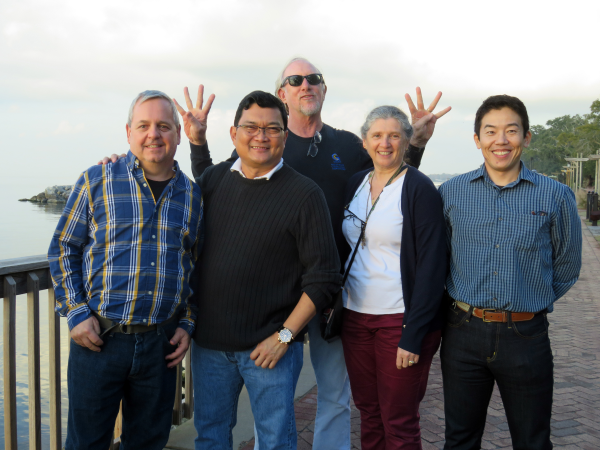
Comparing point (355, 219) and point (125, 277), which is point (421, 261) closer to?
point (355, 219)

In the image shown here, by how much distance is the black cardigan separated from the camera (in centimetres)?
257

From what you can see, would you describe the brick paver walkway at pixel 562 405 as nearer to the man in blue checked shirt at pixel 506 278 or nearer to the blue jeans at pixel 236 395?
the blue jeans at pixel 236 395

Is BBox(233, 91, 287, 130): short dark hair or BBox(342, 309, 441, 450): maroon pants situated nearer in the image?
BBox(233, 91, 287, 130): short dark hair

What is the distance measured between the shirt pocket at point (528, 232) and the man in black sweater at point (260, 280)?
2.94ft

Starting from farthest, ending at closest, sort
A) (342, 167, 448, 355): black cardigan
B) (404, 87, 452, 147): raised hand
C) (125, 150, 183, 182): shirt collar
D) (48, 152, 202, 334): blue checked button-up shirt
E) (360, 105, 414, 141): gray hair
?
1. (404, 87, 452, 147): raised hand
2. (360, 105, 414, 141): gray hair
3. (342, 167, 448, 355): black cardigan
4. (125, 150, 183, 182): shirt collar
5. (48, 152, 202, 334): blue checked button-up shirt

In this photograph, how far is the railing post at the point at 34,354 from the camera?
2586mm

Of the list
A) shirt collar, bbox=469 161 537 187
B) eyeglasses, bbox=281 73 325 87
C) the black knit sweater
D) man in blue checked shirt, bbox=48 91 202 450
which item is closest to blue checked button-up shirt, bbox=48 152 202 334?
man in blue checked shirt, bbox=48 91 202 450

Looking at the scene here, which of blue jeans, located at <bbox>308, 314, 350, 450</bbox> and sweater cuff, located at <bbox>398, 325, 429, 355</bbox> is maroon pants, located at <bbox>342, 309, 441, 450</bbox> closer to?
sweater cuff, located at <bbox>398, 325, 429, 355</bbox>

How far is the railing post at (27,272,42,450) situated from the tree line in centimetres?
5278

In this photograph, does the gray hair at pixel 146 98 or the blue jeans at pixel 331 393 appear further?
the blue jeans at pixel 331 393

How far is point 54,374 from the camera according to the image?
9.21ft

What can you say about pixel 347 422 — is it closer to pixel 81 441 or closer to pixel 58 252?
pixel 81 441

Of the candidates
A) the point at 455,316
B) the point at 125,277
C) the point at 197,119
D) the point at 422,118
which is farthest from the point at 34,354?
the point at 422,118

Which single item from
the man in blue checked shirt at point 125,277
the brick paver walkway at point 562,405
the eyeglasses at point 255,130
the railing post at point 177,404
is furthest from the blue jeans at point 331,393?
the eyeglasses at point 255,130
